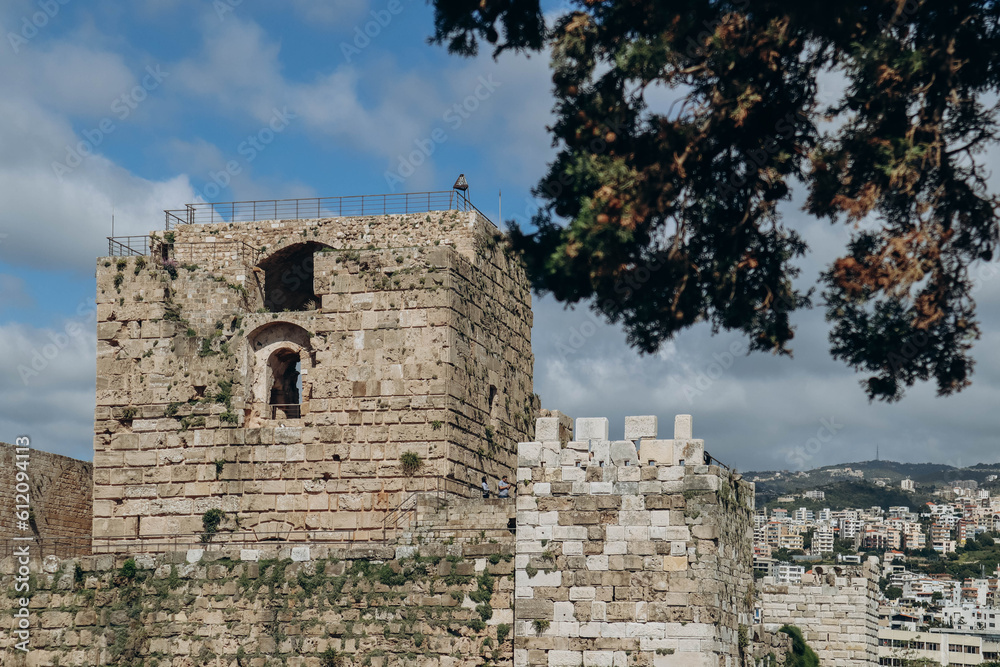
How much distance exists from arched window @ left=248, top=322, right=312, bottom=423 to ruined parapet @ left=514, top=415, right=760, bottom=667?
7.43 m

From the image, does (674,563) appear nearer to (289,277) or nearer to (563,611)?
(563,611)

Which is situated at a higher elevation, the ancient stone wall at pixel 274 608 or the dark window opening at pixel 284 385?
the dark window opening at pixel 284 385

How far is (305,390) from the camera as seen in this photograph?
2819 cm

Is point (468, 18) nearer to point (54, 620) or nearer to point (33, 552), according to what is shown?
point (54, 620)

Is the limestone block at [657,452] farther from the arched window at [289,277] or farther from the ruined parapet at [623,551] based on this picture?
the arched window at [289,277]

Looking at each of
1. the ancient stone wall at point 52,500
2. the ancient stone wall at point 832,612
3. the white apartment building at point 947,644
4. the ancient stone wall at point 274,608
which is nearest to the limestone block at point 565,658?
the ancient stone wall at point 274,608

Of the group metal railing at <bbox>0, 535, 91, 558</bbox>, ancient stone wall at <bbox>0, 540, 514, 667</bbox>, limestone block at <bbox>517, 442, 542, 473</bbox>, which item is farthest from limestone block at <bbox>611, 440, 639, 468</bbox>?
metal railing at <bbox>0, 535, 91, 558</bbox>

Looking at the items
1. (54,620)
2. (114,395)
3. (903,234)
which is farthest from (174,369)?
(903,234)

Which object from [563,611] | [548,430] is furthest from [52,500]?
[563,611]

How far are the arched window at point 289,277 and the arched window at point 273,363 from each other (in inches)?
84.8

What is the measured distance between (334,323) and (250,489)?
12.8 ft

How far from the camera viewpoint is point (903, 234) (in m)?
14.0

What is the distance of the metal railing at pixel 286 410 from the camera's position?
28.7m

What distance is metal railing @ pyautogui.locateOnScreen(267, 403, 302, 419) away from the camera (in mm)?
28656
